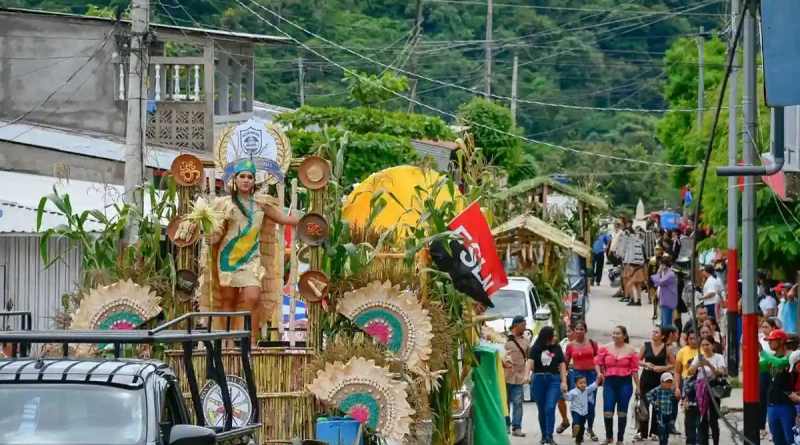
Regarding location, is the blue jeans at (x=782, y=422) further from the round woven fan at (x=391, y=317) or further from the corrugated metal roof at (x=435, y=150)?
the corrugated metal roof at (x=435, y=150)

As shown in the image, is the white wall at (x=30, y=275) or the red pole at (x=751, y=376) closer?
the red pole at (x=751, y=376)

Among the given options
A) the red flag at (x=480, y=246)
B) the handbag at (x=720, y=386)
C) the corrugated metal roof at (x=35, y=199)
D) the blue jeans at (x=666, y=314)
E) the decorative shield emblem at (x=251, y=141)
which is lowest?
the handbag at (x=720, y=386)

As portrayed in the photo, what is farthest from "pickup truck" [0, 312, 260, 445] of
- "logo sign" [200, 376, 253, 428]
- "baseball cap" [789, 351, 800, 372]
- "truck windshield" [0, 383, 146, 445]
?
"baseball cap" [789, 351, 800, 372]

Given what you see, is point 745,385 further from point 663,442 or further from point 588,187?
point 588,187

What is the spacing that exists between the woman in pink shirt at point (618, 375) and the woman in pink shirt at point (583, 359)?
18 centimetres

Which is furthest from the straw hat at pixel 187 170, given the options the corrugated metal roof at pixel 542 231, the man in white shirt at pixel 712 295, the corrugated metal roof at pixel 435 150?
the corrugated metal roof at pixel 435 150

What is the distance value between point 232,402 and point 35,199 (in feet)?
35.7

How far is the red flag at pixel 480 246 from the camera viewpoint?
14.4 metres

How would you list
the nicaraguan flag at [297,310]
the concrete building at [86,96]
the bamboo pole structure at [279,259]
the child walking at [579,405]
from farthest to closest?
the concrete building at [86,96]
the child walking at [579,405]
the nicaraguan flag at [297,310]
the bamboo pole structure at [279,259]

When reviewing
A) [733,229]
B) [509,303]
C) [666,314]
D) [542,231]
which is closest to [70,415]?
[509,303]

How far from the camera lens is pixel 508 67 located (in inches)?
2339

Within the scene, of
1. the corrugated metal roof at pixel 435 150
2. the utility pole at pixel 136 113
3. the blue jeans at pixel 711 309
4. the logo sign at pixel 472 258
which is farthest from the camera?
the corrugated metal roof at pixel 435 150

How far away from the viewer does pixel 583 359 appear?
61.2 feet

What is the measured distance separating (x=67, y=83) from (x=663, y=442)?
46.5 feet
